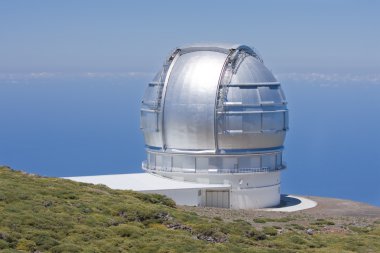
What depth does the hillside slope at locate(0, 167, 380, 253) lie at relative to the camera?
2386cm

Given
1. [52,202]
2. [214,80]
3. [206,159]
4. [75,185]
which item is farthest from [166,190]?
[52,202]

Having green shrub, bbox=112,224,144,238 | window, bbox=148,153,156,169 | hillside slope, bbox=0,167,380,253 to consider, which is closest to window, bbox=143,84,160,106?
window, bbox=148,153,156,169

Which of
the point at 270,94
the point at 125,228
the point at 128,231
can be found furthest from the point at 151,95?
the point at 128,231

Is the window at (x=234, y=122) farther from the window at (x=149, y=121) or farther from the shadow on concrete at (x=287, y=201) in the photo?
the shadow on concrete at (x=287, y=201)

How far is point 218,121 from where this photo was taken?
46.2 meters

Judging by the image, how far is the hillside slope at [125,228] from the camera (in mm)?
23859

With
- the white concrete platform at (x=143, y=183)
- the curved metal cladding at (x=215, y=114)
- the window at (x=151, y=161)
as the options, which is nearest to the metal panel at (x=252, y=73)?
the curved metal cladding at (x=215, y=114)

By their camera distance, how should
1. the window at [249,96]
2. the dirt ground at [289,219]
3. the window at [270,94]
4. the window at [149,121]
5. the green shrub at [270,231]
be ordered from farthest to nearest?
the window at [149,121] < the window at [270,94] < the window at [249,96] < the dirt ground at [289,219] < the green shrub at [270,231]

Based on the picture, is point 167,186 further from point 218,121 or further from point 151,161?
point 151,161

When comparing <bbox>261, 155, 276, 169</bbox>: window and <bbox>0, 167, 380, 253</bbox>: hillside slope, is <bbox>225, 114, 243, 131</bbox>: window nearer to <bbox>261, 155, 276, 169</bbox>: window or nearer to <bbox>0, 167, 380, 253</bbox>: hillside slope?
<bbox>261, 155, 276, 169</bbox>: window

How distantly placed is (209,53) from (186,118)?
4374 mm

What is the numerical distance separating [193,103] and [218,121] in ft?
5.84

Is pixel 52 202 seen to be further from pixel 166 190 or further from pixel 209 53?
pixel 209 53

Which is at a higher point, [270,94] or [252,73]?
[252,73]
